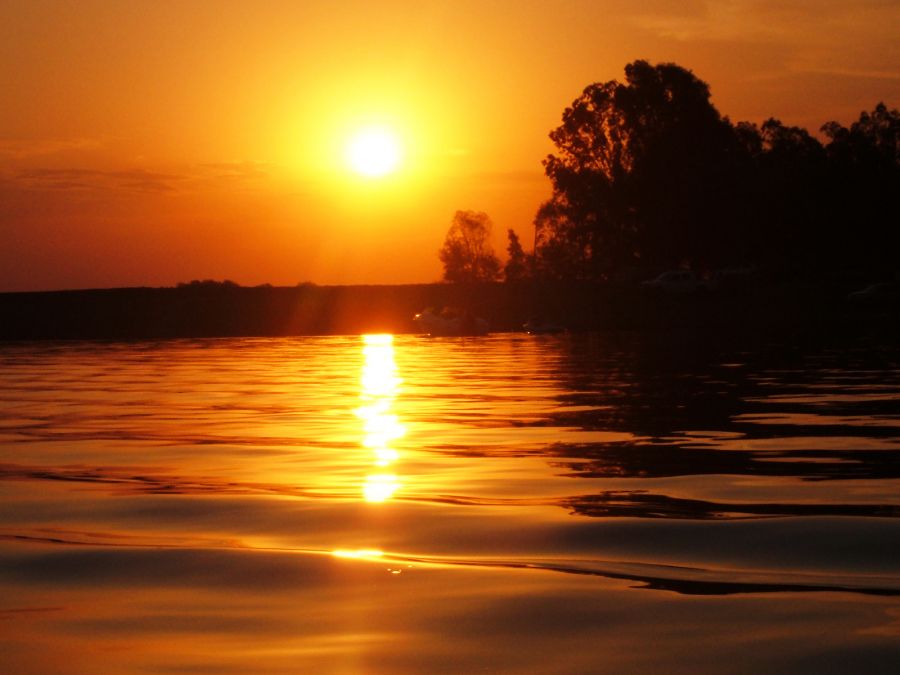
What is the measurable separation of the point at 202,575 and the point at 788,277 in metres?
80.4

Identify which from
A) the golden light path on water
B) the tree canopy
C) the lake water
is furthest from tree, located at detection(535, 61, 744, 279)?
the lake water

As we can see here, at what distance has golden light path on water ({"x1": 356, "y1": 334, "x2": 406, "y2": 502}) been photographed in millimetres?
9438

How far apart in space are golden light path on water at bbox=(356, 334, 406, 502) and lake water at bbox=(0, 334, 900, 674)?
0.07 metres

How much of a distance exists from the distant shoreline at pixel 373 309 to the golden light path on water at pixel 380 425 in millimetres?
35847

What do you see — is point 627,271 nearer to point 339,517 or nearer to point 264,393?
point 264,393

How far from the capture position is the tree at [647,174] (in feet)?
263

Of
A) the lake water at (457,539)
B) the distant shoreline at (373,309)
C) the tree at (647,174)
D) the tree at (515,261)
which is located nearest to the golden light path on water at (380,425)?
the lake water at (457,539)

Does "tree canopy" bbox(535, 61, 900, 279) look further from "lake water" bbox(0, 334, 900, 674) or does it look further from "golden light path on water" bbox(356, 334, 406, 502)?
"lake water" bbox(0, 334, 900, 674)

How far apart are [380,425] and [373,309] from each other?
2740 inches

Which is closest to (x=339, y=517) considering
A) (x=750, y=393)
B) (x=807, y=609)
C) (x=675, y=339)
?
(x=807, y=609)

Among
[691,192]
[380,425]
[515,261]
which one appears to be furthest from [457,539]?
[515,261]

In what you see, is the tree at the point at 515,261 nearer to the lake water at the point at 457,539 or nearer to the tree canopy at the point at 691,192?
the tree canopy at the point at 691,192

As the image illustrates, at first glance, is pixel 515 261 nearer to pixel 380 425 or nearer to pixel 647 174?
pixel 647 174

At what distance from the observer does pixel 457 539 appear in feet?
23.2
